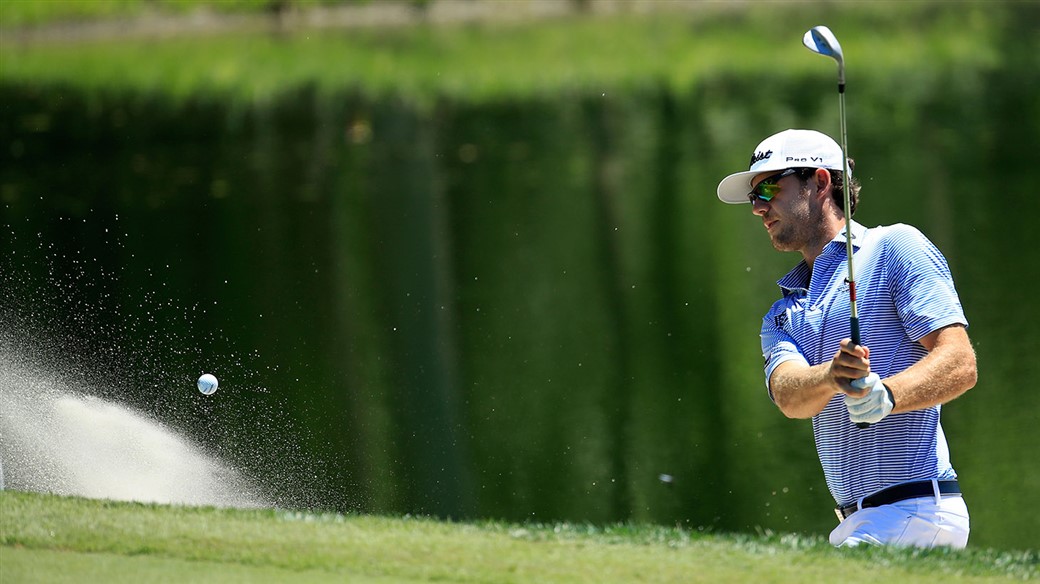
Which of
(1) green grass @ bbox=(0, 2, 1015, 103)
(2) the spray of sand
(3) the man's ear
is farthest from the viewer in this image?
(1) green grass @ bbox=(0, 2, 1015, 103)

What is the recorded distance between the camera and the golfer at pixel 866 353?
4051 mm

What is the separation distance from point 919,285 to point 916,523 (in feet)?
2.21

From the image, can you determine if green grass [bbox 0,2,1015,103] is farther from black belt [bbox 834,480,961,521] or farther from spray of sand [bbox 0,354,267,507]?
black belt [bbox 834,480,961,521]

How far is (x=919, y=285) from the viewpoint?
4.14 m

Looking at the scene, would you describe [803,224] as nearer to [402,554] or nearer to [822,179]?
[822,179]

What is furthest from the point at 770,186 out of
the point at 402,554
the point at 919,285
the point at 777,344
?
the point at 402,554

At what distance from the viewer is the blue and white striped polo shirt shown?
13.7ft

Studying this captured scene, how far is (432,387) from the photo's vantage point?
11.8m

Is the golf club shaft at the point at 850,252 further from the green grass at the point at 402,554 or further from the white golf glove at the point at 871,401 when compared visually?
the green grass at the point at 402,554

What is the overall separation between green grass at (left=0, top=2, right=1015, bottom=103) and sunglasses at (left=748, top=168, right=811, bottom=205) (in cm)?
2267

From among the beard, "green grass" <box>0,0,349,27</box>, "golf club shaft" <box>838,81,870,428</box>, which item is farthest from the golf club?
"green grass" <box>0,0,349,27</box>

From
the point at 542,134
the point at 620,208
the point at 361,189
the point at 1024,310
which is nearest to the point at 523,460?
the point at 1024,310

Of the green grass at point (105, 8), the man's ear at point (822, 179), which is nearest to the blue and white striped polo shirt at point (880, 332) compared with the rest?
the man's ear at point (822, 179)

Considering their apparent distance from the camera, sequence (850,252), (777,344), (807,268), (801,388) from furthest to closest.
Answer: (807,268) < (777,344) < (801,388) < (850,252)
